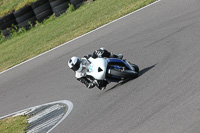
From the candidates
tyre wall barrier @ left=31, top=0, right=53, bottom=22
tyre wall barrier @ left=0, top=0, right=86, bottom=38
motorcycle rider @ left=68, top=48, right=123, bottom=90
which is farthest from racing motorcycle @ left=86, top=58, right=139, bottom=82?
tyre wall barrier @ left=31, top=0, right=53, bottom=22

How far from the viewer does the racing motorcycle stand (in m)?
8.84

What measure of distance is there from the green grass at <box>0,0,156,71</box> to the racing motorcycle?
20.9ft

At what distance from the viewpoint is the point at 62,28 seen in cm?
1794

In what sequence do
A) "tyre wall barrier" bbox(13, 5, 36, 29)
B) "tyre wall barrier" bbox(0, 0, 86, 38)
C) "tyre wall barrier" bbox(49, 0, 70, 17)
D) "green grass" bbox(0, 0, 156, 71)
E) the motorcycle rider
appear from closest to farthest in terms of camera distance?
the motorcycle rider
"green grass" bbox(0, 0, 156, 71)
"tyre wall barrier" bbox(49, 0, 70, 17)
"tyre wall barrier" bbox(0, 0, 86, 38)
"tyre wall barrier" bbox(13, 5, 36, 29)

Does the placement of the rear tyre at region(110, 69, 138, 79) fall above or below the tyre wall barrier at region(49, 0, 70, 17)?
below

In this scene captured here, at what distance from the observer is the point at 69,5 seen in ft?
63.7

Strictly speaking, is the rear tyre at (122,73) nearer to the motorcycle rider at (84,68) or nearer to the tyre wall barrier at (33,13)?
the motorcycle rider at (84,68)

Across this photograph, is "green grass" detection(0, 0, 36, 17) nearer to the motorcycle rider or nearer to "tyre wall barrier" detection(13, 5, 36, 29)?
"tyre wall barrier" detection(13, 5, 36, 29)

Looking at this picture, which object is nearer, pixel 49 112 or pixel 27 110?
pixel 49 112

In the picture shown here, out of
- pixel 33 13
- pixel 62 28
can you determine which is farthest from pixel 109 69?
pixel 33 13

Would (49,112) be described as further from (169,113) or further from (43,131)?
(169,113)

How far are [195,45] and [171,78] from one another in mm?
1738

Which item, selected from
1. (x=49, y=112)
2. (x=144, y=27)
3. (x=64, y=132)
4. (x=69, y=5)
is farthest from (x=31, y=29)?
(x=64, y=132)

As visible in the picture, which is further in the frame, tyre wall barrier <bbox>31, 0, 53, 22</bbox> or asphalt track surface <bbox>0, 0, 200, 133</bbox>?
tyre wall barrier <bbox>31, 0, 53, 22</bbox>
